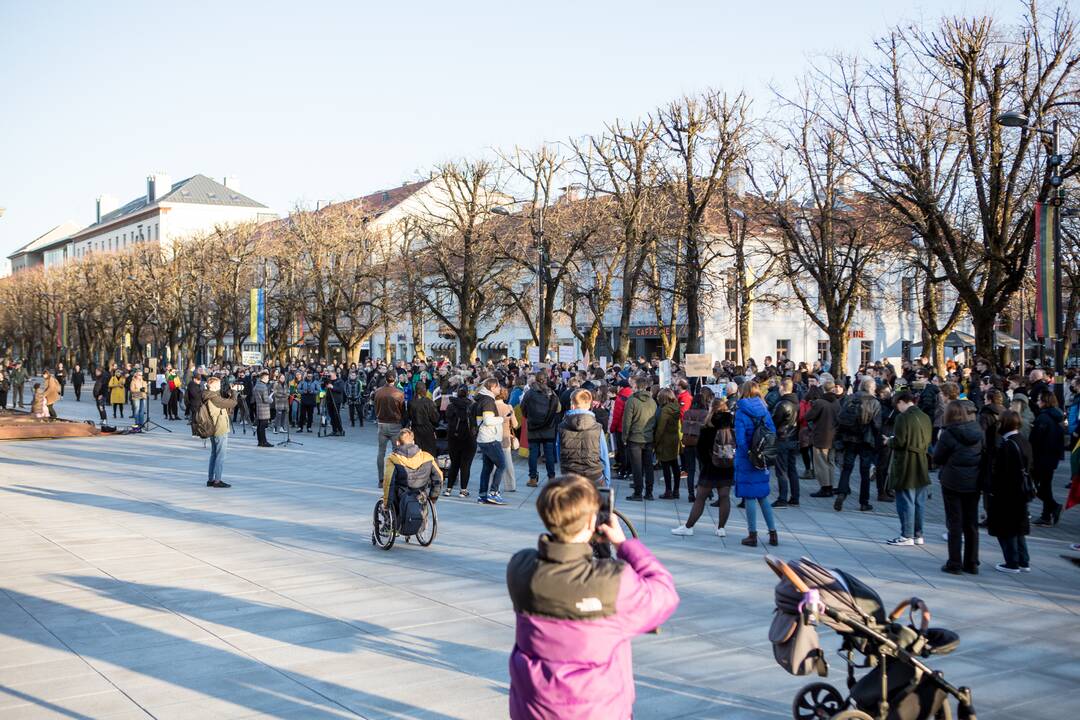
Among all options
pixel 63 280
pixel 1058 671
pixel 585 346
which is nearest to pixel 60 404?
pixel 585 346

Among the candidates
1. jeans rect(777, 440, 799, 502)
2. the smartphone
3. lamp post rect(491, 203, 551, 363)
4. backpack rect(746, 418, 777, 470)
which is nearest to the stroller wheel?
the smartphone

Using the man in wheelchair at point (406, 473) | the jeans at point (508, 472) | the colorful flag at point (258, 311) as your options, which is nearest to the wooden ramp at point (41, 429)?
the colorful flag at point (258, 311)

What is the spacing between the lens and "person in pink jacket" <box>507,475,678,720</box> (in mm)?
3570

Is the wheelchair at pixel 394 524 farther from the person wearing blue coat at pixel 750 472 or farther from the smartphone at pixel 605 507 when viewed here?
the smartphone at pixel 605 507

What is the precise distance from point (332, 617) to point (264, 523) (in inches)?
204

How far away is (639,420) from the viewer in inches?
591

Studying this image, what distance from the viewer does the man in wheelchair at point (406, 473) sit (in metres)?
10.8

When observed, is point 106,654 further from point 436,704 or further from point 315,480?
point 315,480

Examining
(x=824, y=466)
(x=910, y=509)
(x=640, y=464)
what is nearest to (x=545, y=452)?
(x=640, y=464)

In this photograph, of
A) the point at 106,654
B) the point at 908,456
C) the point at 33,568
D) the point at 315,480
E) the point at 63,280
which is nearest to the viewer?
the point at 106,654

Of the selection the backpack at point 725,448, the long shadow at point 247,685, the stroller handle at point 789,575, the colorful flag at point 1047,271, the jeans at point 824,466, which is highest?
the colorful flag at point 1047,271

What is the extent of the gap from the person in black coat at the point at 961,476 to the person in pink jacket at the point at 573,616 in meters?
6.77

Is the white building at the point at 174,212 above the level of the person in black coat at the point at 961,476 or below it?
above

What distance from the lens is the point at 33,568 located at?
10117 millimetres
